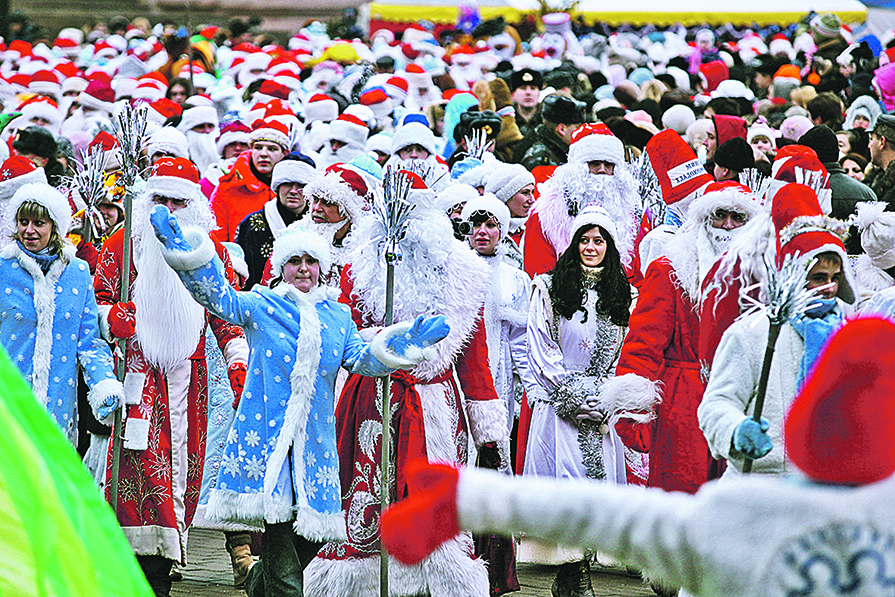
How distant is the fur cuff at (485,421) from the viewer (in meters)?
6.47

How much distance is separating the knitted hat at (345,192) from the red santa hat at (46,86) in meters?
10.7

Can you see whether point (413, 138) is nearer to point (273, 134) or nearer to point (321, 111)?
point (273, 134)

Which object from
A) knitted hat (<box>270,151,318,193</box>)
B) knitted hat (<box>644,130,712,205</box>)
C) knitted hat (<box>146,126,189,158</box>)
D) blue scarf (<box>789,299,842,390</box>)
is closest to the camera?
blue scarf (<box>789,299,842,390</box>)

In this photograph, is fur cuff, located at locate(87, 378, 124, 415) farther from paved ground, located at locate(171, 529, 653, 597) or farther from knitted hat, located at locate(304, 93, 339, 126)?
knitted hat, located at locate(304, 93, 339, 126)

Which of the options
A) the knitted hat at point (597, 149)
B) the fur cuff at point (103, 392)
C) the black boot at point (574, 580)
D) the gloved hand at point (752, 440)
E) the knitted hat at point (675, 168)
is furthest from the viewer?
the knitted hat at point (597, 149)

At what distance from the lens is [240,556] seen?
744 centimetres

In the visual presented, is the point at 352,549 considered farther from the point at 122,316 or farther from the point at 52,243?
the point at 52,243

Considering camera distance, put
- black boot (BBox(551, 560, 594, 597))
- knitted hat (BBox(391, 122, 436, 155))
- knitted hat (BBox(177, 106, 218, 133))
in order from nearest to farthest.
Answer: black boot (BBox(551, 560, 594, 597)) < knitted hat (BBox(391, 122, 436, 155)) < knitted hat (BBox(177, 106, 218, 133))

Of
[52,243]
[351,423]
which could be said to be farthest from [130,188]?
[351,423]

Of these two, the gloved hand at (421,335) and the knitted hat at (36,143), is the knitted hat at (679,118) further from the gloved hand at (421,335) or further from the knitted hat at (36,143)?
the gloved hand at (421,335)

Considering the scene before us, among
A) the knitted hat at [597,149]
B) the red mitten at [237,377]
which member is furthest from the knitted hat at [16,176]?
the knitted hat at [597,149]

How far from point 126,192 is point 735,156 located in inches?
148

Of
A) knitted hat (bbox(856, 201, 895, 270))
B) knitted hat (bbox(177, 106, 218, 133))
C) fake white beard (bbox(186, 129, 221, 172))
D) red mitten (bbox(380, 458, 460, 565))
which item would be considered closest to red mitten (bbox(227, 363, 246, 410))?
knitted hat (bbox(856, 201, 895, 270))

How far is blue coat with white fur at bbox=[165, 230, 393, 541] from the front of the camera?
18.9 ft
